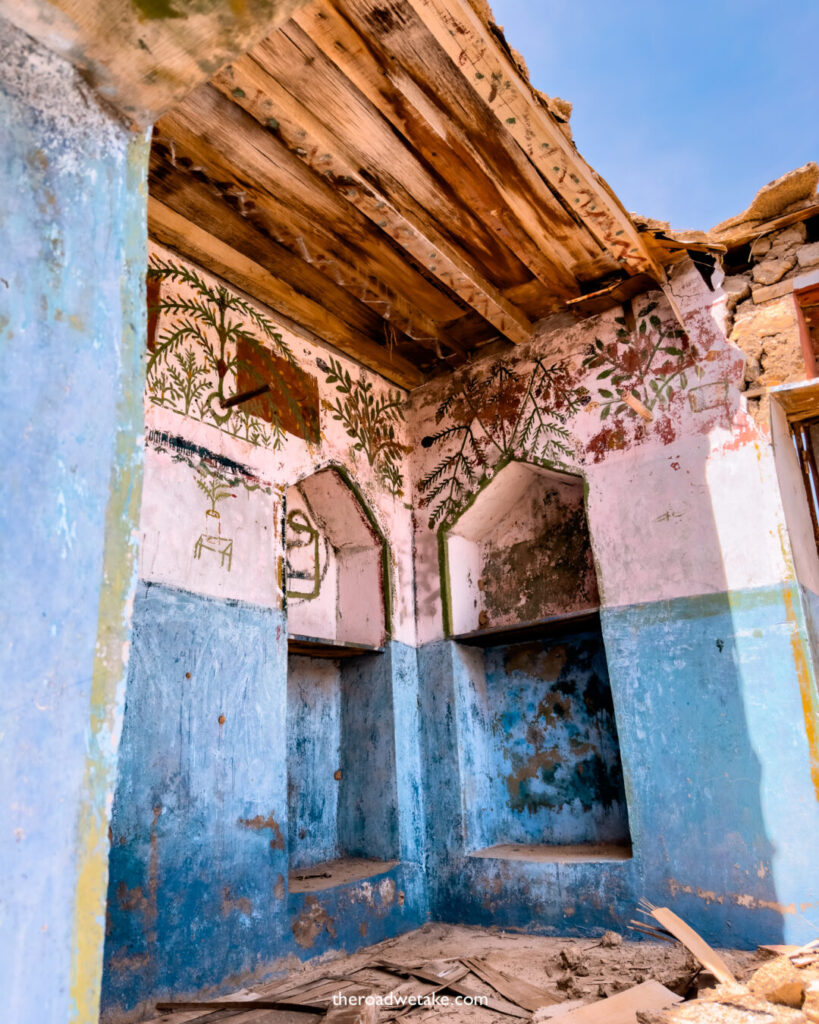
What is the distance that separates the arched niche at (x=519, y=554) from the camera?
5.05 m

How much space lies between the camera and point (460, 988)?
341 centimetres

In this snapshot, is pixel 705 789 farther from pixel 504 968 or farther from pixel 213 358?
pixel 213 358

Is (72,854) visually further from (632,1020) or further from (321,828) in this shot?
(321,828)

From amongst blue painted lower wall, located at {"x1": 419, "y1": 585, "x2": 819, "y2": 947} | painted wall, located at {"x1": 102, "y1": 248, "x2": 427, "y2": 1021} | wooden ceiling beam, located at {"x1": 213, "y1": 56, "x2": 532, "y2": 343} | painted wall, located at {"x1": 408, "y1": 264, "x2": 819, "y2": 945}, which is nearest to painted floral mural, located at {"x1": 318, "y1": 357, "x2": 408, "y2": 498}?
painted wall, located at {"x1": 102, "y1": 248, "x2": 427, "y2": 1021}

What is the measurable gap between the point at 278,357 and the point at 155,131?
1.54 meters

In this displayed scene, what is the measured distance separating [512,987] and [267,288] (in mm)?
3997

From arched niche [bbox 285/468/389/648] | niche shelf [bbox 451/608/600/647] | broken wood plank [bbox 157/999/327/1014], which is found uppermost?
arched niche [bbox 285/468/389/648]

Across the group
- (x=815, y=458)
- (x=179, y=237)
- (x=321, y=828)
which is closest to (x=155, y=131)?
(x=179, y=237)

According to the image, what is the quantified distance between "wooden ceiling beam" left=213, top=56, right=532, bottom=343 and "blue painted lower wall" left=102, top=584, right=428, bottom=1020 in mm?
2239

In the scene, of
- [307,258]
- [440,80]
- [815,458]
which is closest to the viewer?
[440,80]

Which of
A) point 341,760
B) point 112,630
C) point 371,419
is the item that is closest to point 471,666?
point 341,760

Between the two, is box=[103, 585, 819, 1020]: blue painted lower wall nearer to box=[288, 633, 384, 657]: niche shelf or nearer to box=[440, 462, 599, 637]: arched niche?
box=[288, 633, 384, 657]: niche shelf

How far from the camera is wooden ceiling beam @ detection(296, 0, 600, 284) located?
306 cm

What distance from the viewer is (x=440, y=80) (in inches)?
130
